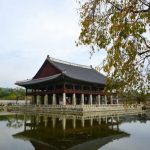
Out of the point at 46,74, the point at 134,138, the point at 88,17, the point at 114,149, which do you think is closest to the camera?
the point at 88,17

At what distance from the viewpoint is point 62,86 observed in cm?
5172

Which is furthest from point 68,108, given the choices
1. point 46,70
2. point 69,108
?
point 46,70

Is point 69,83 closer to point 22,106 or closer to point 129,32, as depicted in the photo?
point 22,106

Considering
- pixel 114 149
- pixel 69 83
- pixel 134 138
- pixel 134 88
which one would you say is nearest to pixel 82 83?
pixel 69 83

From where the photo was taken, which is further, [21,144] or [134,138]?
[134,138]

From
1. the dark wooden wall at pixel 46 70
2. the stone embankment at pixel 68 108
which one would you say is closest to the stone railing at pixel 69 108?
the stone embankment at pixel 68 108

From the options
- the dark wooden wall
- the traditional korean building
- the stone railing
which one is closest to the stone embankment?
the stone railing

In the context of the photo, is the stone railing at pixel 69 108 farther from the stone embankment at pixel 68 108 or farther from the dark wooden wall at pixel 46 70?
the dark wooden wall at pixel 46 70

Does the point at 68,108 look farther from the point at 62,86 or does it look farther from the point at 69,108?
the point at 62,86

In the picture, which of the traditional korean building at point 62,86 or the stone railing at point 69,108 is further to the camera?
the traditional korean building at point 62,86

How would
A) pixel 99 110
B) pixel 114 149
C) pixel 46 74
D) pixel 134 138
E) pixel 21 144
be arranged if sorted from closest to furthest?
pixel 114 149, pixel 21 144, pixel 134 138, pixel 99 110, pixel 46 74

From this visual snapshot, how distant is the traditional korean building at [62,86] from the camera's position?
49844mm

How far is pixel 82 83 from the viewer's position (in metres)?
52.8

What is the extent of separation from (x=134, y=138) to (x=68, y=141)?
5540 millimetres
